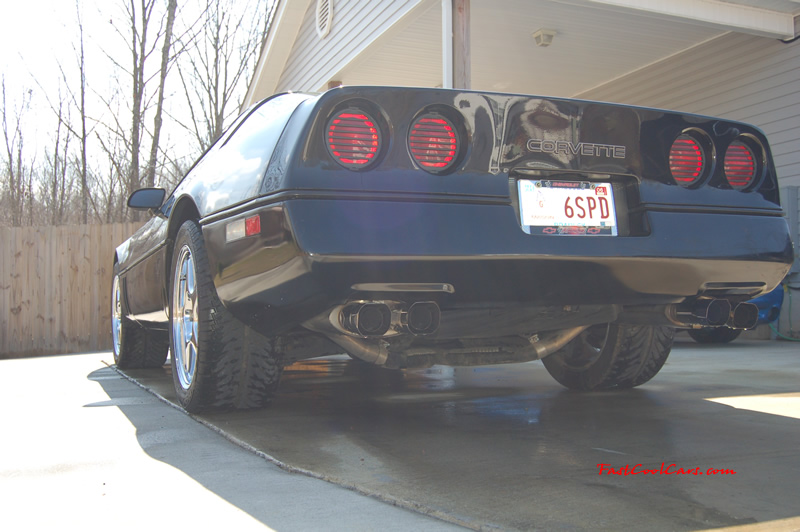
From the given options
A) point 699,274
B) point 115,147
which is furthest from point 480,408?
point 115,147

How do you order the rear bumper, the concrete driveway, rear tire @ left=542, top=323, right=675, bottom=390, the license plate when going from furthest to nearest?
rear tire @ left=542, top=323, right=675, bottom=390, the license plate, the rear bumper, the concrete driveway

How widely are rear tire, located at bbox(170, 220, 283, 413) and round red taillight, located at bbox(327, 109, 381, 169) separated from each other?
3.11 feet

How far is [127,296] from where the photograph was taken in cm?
543

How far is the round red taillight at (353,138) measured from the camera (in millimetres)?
2523

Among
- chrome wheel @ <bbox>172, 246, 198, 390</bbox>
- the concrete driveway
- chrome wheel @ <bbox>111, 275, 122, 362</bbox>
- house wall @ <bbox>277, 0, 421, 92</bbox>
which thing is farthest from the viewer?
house wall @ <bbox>277, 0, 421, 92</bbox>

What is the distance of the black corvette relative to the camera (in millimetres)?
2471

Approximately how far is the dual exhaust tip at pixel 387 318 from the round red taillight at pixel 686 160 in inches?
45.0

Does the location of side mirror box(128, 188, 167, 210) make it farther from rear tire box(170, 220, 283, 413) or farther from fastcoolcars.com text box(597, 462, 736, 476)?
fastcoolcars.com text box(597, 462, 736, 476)

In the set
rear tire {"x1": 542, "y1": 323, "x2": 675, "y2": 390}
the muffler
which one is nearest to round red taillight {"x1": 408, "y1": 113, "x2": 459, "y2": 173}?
the muffler

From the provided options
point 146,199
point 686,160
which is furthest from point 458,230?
point 146,199

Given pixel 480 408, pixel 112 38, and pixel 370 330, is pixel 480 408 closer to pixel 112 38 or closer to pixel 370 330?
pixel 370 330

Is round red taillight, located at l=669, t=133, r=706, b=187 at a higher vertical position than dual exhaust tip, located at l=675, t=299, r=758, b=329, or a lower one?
higher

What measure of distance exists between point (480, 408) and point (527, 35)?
7659 millimetres

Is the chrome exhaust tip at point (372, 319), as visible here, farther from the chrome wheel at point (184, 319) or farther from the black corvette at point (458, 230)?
the chrome wheel at point (184, 319)
